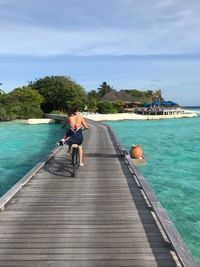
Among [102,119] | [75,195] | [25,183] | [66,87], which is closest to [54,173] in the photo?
[25,183]

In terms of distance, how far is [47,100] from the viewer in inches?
3310

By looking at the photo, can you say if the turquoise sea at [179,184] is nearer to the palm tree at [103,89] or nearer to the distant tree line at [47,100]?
the distant tree line at [47,100]

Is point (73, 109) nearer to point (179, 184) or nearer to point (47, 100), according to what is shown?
point (179, 184)

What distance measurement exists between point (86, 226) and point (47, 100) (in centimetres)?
7831

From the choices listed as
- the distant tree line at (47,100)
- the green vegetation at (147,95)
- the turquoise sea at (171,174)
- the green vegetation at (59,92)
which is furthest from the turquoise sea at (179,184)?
the green vegetation at (147,95)

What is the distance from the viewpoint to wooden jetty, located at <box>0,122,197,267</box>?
5652mm

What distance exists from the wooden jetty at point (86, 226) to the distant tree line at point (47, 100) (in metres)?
61.3

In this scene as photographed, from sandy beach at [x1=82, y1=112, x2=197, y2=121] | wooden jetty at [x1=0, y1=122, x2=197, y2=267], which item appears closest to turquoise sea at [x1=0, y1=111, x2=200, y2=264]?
wooden jetty at [x1=0, y1=122, x2=197, y2=267]

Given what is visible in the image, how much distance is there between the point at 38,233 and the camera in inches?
265

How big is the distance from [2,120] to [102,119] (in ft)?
61.8

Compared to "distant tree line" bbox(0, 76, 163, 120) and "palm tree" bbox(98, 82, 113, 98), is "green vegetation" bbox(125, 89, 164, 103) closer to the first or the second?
"palm tree" bbox(98, 82, 113, 98)

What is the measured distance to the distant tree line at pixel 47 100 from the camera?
72.9m

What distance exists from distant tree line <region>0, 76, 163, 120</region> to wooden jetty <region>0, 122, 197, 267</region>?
61252mm

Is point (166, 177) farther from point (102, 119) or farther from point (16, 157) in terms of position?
point (102, 119)
